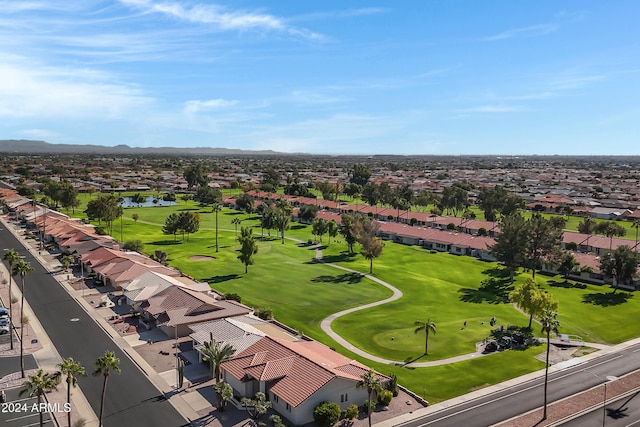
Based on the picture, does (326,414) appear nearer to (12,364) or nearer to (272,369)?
(272,369)

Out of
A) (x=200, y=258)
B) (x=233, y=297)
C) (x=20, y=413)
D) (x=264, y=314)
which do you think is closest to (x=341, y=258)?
(x=200, y=258)

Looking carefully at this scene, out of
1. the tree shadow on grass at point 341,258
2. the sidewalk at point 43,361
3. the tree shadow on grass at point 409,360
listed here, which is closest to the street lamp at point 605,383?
the tree shadow on grass at point 409,360

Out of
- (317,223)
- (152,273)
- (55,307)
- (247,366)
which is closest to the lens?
(247,366)

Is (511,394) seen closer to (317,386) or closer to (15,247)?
(317,386)

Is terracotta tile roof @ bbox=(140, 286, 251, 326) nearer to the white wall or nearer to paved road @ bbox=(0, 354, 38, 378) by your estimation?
paved road @ bbox=(0, 354, 38, 378)

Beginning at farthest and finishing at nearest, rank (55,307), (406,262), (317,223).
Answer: (317,223) → (406,262) → (55,307)

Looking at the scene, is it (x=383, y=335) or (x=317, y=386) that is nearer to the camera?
(x=317, y=386)

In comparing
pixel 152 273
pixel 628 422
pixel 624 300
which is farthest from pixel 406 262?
pixel 628 422
